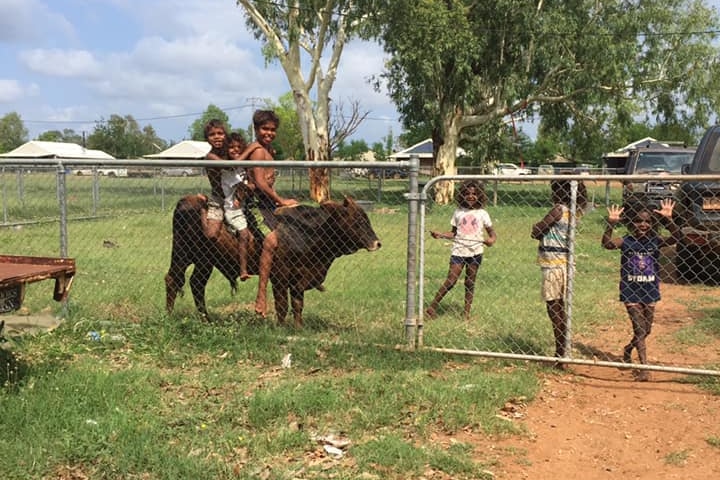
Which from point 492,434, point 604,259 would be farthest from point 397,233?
point 492,434

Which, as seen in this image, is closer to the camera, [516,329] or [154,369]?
[154,369]

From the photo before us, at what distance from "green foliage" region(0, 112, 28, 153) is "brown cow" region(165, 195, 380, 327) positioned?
11206 cm

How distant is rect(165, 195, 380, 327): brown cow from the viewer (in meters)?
5.66

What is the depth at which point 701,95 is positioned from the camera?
26406mm

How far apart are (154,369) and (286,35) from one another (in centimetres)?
2026

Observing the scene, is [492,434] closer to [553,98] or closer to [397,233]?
[397,233]

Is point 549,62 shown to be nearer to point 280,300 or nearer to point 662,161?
point 662,161

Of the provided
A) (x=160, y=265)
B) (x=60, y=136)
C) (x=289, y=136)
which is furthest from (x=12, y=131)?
(x=160, y=265)

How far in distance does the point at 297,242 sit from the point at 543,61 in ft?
68.6

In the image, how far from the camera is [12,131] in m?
110

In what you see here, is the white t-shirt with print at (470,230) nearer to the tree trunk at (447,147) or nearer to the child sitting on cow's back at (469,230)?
the child sitting on cow's back at (469,230)

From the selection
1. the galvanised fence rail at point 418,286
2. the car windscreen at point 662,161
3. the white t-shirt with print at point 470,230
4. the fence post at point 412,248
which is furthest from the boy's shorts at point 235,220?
the car windscreen at point 662,161

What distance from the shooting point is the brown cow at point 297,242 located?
5.66m

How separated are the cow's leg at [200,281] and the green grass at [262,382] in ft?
0.68
